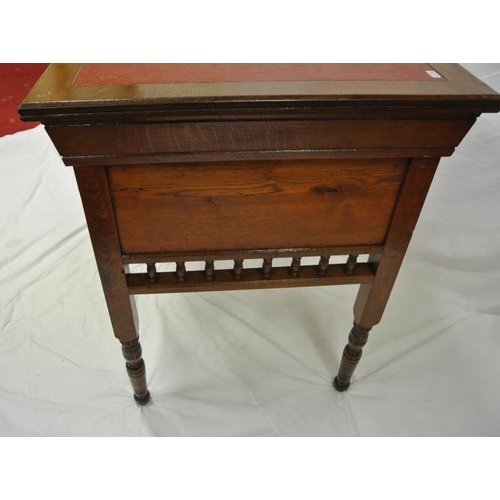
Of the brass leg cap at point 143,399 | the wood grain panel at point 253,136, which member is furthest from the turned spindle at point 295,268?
the brass leg cap at point 143,399

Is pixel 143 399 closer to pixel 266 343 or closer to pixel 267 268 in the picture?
pixel 266 343

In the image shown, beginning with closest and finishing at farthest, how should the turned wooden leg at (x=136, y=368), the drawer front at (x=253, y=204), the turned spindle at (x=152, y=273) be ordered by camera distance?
the drawer front at (x=253, y=204) → the turned spindle at (x=152, y=273) → the turned wooden leg at (x=136, y=368)

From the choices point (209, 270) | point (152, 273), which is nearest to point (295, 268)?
point (209, 270)

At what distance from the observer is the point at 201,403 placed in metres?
1.22

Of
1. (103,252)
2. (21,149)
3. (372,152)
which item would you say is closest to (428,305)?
(372,152)

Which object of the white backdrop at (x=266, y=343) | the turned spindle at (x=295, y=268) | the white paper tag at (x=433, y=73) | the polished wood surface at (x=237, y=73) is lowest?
the white backdrop at (x=266, y=343)

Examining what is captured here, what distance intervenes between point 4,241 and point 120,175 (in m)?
1.02

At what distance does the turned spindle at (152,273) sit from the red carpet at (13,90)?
54.1 inches

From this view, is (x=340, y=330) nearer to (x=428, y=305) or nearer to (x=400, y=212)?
(x=428, y=305)

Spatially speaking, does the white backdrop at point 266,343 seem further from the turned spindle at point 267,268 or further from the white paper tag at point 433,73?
the white paper tag at point 433,73

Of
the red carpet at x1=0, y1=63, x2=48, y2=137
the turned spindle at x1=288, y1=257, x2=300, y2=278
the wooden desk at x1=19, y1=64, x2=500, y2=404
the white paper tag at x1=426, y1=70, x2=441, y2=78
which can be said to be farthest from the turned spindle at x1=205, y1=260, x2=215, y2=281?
the red carpet at x1=0, y1=63, x2=48, y2=137

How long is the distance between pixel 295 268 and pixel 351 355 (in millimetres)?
329

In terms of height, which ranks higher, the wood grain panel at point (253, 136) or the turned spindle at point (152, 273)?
the wood grain panel at point (253, 136)

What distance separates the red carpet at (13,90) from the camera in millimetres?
1971
